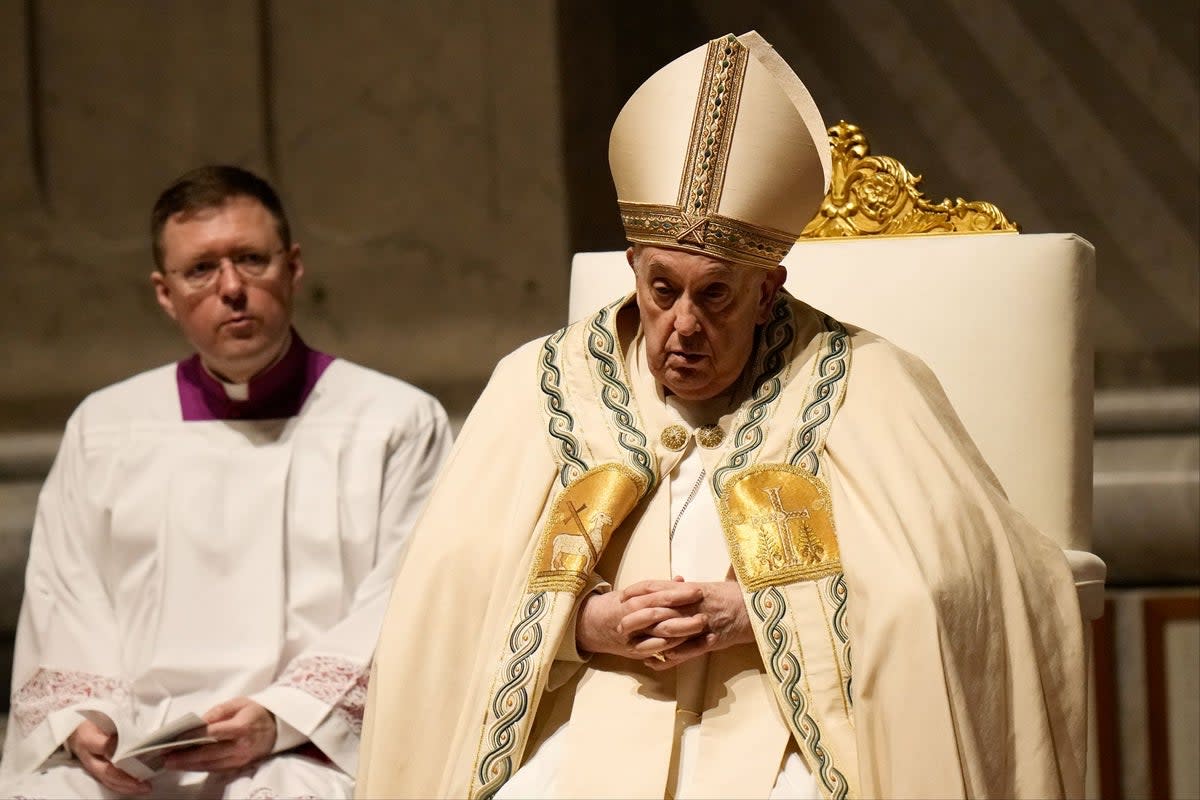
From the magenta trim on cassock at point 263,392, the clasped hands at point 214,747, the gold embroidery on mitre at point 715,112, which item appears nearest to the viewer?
the gold embroidery on mitre at point 715,112

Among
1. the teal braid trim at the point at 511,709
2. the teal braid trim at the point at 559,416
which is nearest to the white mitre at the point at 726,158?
the teal braid trim at the point at 559,416

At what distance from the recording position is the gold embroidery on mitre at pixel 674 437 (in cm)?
299

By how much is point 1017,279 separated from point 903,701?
1.10 meters

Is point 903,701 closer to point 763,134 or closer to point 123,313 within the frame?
point 763,134

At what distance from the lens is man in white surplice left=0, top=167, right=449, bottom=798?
3.86m

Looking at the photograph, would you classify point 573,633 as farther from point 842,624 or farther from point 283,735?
point 283,735

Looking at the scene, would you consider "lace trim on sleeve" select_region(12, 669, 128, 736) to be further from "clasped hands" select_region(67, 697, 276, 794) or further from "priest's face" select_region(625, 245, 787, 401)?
"priest's face" select_region(625, 245, 787, 401)

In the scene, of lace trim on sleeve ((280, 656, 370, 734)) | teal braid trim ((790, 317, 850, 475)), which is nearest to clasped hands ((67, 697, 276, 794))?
lace trim on sleeve ((280, 656, 370, 734))

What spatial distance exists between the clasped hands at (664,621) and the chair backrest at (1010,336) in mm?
846

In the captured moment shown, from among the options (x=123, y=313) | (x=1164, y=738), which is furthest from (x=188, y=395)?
(x=1164, y=738)

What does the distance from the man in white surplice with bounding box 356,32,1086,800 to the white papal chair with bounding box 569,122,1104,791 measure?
39 centimetres

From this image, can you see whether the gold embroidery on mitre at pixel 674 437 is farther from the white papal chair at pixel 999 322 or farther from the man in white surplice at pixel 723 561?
the white papal chair at pixel 999 322

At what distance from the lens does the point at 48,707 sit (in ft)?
12.4

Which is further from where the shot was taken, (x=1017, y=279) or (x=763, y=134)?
(x=1017, y=279)
